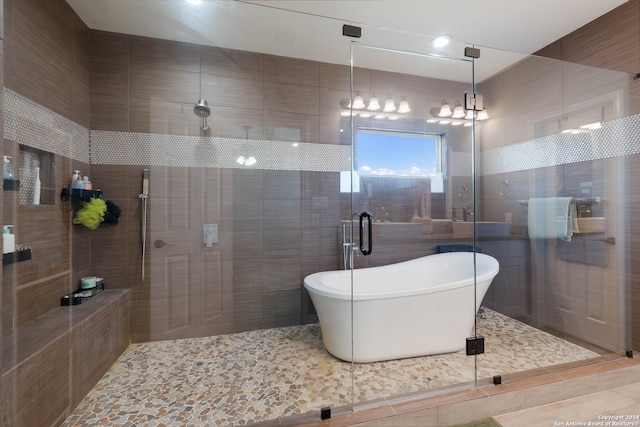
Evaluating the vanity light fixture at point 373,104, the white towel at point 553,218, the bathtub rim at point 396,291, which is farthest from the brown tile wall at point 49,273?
the white towel at point 553,218

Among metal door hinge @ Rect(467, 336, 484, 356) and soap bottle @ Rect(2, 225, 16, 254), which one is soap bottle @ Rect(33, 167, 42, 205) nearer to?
soap bottle @ Rect(2, 225, 16, 254)

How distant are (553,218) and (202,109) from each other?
302cm

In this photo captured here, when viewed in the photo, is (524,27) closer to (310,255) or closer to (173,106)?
(310,255)

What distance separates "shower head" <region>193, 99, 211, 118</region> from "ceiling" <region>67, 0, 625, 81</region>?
44cm

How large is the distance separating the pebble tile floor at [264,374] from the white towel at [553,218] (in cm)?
81

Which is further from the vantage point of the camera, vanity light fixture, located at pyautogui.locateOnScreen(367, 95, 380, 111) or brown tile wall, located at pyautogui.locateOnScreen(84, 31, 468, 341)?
vanity light fixture, located at pyautogui.locateOnScreen(367, 95, 380, 111)

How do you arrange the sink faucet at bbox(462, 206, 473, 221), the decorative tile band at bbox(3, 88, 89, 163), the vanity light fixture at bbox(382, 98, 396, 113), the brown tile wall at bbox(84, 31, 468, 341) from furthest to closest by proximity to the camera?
the vanity light fixture at bbox(382, 98, 396, 113), the sink faucet at bbox(462, 206, 473, 221), the brown tile wall at bbox(84, 31, 468, 341), the decorative tile band at bbox(3, 88, 89, 163)

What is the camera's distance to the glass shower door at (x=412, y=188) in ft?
6.45

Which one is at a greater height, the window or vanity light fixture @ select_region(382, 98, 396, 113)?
vanity light fixture @ select_region(382, 98, 396, 113)

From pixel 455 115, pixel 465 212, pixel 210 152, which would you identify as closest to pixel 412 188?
pixel 465 212

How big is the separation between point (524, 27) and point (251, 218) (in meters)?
2.75

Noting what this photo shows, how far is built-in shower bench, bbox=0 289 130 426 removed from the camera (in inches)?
47.7

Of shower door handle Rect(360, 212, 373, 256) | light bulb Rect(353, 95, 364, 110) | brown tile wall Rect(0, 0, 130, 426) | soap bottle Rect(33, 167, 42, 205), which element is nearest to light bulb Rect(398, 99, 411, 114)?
light bulb Rect(353, 95, 364, 110)

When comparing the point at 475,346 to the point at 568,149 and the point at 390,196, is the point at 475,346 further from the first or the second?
the point at 568,149
